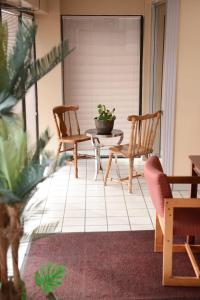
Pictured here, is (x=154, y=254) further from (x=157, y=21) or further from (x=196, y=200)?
(x=157, y=21)

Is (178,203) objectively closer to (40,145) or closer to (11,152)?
(40,145)

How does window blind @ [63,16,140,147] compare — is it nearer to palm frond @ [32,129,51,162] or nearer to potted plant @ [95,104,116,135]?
potted plant @ [95,104,116,135]

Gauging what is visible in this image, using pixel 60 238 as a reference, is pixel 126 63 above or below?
above

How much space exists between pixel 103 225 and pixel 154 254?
70 centimetres

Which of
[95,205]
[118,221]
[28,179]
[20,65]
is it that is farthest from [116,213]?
[20,65]

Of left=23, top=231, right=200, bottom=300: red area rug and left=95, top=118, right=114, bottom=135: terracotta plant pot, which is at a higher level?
left=95, top=118, right=114, bottom=135: terracotta plant pot

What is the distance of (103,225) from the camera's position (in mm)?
3826

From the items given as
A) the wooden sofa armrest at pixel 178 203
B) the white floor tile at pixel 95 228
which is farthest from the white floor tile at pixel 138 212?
the wooden sofa armrest at pixel 178 203

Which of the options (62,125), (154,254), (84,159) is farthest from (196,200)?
(84,159)

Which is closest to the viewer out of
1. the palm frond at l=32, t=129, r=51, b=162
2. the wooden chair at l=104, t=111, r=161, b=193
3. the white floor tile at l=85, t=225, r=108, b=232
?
the palm frond at l=32, t=129, r=51, b=162

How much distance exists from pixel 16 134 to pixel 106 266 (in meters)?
1.79

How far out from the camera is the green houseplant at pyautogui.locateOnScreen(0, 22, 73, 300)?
64.1 inches

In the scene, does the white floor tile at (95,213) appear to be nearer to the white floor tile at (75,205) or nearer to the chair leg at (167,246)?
the white floor tile at (75,205)

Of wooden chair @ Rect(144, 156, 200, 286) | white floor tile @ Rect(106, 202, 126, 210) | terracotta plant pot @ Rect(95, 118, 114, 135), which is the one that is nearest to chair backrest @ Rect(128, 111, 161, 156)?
terracotta plant pot @ Rect(95, 118, 114, 135)
